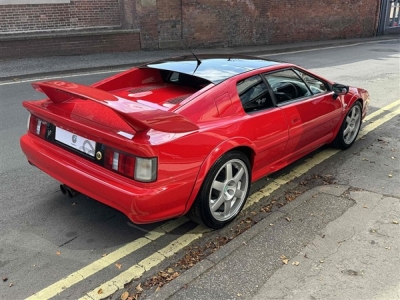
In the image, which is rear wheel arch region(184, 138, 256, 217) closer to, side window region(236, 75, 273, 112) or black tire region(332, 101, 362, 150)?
side window region(236, 75, 273, 112)

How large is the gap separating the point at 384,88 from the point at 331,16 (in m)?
14.0

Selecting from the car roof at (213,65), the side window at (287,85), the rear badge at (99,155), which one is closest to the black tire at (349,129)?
the side window at (287,85)

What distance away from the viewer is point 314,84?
4.52 metres

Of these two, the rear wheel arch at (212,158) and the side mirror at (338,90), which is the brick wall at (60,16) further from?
the rear wheel arch at (212,158)

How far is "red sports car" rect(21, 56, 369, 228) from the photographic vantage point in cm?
275

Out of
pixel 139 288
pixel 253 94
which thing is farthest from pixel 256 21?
pixel 139 288

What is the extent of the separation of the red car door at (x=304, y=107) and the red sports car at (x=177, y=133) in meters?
0.01

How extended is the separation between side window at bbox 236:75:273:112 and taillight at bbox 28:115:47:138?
178cm

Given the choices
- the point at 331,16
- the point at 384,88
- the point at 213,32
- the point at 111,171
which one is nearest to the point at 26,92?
the point at 111,171

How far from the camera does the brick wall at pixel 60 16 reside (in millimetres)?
12320

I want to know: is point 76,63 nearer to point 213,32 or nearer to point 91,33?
point 91,33

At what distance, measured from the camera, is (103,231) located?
333 cm

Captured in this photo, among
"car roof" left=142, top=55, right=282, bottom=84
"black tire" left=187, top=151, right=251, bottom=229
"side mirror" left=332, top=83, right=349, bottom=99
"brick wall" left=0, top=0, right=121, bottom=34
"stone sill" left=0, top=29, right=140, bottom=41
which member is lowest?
"black tire" left=187, top=151, right=251, bottom=229

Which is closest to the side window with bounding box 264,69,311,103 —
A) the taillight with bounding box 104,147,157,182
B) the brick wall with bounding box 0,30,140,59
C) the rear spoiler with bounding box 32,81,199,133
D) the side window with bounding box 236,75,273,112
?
the side window with bounding box 236,75,273,112
